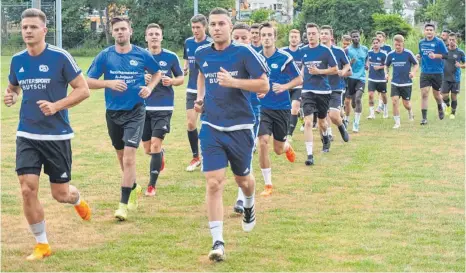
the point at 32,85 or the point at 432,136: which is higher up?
the point at 32,85

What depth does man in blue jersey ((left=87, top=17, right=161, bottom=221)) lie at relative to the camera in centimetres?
927

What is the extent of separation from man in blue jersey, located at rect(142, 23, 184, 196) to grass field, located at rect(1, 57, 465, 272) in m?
0.44

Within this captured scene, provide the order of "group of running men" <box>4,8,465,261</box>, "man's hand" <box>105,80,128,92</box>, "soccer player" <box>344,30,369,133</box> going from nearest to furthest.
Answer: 1. "group of running men" <box>4,8,465,261</box>
2. "man's hand" <box>105,80,128,92</box>
3. "soccer player" <box>344,30,369,133</box>

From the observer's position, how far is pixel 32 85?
750 centimetres

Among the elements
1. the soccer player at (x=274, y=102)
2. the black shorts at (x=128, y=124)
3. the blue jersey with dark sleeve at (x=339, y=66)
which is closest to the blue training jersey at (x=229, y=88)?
the black shorts at (x=128, y=124)

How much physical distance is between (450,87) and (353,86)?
12.4 ft

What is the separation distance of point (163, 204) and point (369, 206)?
2590 mm

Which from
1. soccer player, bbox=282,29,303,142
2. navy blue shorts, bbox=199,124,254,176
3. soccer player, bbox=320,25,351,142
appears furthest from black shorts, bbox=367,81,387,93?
navy blue shorts, bbox=199,124,254,176

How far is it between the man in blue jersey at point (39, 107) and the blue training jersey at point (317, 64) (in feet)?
22.5

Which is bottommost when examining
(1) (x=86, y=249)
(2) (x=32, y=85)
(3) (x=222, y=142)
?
(1) (x=86, y=249)

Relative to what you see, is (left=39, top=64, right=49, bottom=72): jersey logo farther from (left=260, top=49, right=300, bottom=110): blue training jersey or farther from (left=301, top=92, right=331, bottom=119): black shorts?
(left=301, top=92, right=331, bottom=119): black shorts

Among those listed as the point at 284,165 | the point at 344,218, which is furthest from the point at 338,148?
the point at 344,218

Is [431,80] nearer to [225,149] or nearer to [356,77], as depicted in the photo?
[356,77]

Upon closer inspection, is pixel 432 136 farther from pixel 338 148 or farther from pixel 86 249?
pixel 86 249
